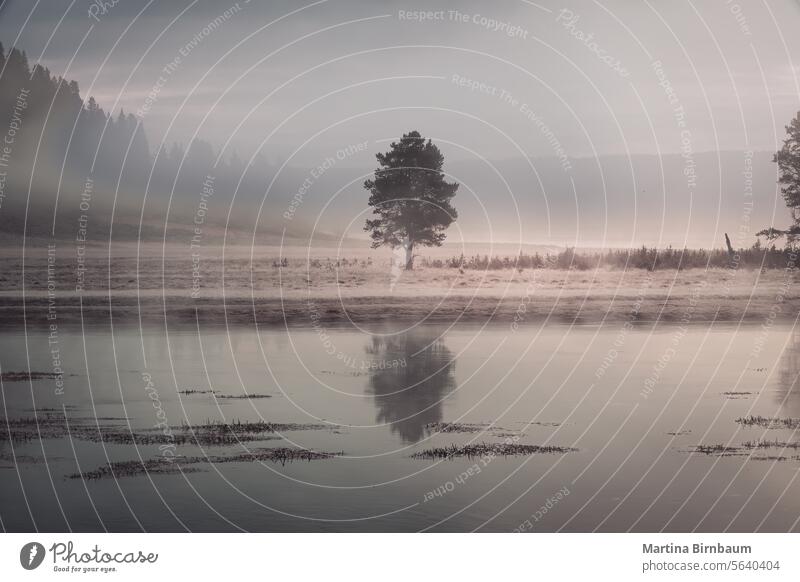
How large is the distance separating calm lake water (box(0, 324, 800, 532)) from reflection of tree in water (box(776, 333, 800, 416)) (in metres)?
0.08

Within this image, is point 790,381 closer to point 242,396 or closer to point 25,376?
point 242,396

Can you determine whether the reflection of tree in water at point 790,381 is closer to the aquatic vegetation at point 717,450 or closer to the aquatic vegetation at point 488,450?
the aquatic vegetation at point 717,450

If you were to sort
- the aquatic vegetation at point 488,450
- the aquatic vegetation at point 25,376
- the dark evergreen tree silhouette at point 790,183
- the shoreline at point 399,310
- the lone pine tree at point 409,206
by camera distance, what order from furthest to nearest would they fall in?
the lone pine tree at point 409,206 → the dark evergreen tree silhouette at point 790,183 → the shoreline at point 399,310 → the aquatic vegetation at point 25,376 → the aquatic vegetation at point 488,450

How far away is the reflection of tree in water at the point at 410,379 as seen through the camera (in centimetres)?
2219

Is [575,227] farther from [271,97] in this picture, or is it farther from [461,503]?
[461,503]

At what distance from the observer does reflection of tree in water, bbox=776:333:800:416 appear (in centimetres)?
2238

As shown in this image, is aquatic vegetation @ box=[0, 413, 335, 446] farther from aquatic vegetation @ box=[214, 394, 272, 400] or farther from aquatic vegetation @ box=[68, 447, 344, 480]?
aquatic vegetation @ box=[214, 394, 272, 400]

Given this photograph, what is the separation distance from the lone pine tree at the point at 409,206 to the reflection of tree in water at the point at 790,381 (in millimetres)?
12165

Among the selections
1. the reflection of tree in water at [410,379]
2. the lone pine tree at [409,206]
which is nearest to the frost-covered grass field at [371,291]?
the lone pine tree at [409,206]

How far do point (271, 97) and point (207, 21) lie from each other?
2730mm

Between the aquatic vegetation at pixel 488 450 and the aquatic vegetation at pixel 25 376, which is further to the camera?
the aquatic vegetation at pixel 25 376

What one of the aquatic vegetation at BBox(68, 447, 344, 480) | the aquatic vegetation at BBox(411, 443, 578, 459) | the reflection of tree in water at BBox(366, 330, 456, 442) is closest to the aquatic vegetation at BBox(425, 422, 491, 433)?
the reflection of tree in water at BBox(366, 330, 456, 442)

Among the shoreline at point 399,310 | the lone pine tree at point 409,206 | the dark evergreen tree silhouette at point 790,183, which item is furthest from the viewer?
the lone pine tree at point 409,206
